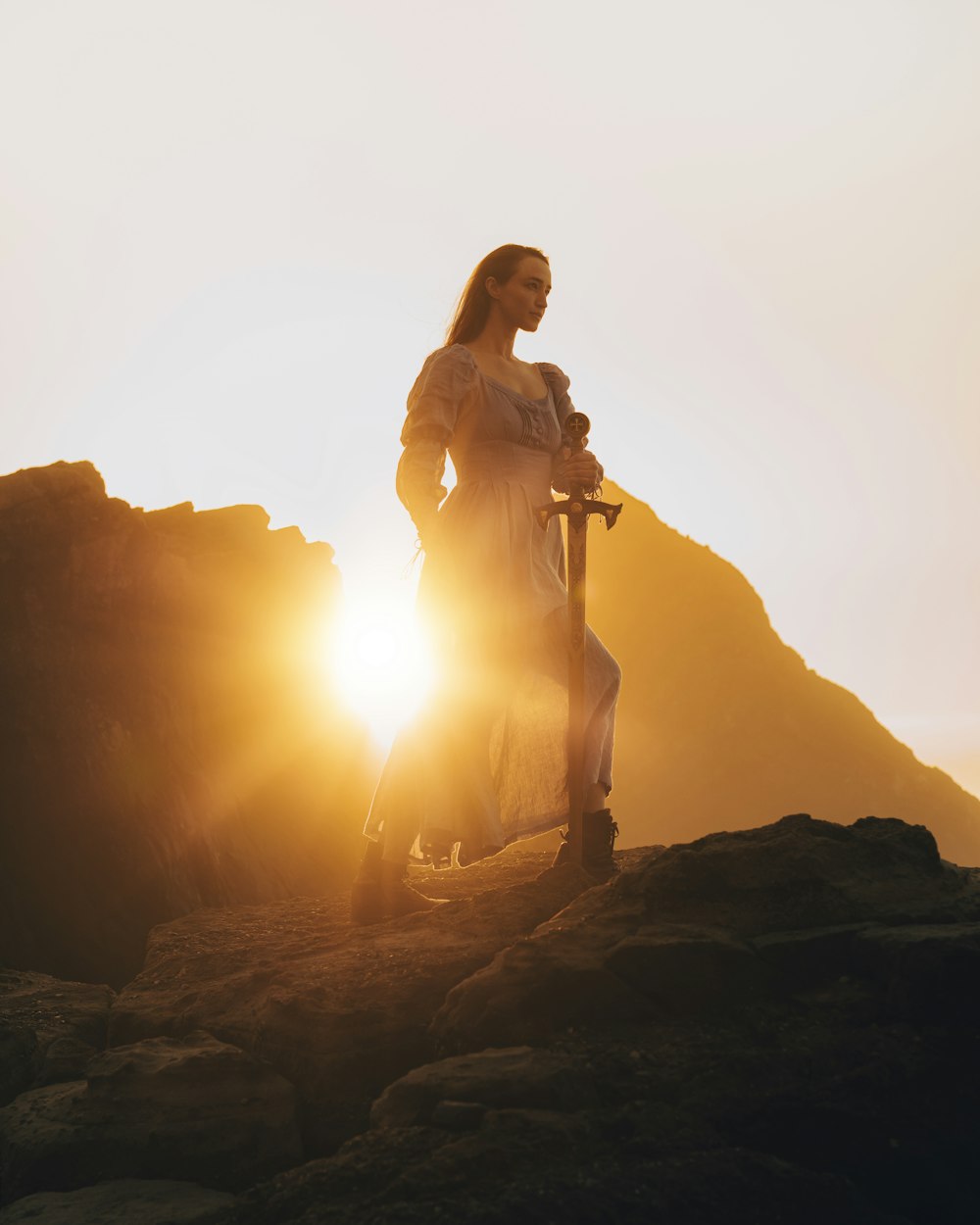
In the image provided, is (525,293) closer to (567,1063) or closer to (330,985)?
(330,985)

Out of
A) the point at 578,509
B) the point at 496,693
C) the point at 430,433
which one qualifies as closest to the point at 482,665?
the point at 496,693

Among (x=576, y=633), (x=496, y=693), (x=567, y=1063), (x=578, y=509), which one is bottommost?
(x=567, y=1063)

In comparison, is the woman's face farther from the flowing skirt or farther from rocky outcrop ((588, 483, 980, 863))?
rocky outcrop ((588, 483, 980, 863))

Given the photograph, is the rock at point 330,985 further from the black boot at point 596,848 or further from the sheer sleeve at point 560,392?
the sheer sleeve at point 560,392

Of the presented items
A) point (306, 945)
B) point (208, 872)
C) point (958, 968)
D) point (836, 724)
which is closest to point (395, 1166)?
point (958, 968)

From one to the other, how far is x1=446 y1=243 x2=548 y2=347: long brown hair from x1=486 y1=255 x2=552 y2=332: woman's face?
0.03 m

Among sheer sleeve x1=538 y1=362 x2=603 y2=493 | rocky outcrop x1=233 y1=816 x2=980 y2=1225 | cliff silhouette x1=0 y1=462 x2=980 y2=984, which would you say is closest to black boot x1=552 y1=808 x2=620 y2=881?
rocky outcrop x1=233 y1=816 x2=980 y2=1225

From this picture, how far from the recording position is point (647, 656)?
88125 millimetres

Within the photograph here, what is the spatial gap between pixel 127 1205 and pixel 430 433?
308 cm

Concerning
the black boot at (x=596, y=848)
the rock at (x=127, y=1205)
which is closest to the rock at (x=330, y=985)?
the black boot at (x=596, y=848)

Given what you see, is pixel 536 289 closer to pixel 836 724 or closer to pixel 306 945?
pixel 306 945

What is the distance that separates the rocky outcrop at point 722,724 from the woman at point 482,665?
55.4 m

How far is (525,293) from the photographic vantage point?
16.5 feet

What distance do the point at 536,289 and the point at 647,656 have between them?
84229mm
